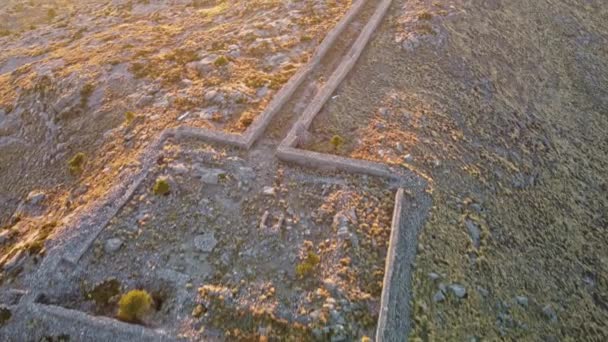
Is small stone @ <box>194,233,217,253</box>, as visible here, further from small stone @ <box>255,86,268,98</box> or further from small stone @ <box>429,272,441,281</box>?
small stone @ <box>255,86,268,98</box>

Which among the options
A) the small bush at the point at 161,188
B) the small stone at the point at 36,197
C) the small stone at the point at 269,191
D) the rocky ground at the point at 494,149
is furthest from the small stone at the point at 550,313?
the small stone at the point at 36,197

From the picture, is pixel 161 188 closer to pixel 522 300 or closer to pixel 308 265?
pixel 308 265

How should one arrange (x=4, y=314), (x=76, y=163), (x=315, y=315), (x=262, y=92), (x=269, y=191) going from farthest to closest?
(x=262, y=92), (x=76, y=163), (x=269, y=191), (x=4, y=314), (x=315, y=315)

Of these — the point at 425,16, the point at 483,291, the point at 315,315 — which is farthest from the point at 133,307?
the point at 425,16

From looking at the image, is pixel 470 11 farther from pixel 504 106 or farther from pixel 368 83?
pixel 368 83

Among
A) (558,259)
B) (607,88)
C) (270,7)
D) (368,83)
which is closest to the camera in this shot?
(558,259)

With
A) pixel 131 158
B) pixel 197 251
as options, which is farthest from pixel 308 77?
pixel 197 251
